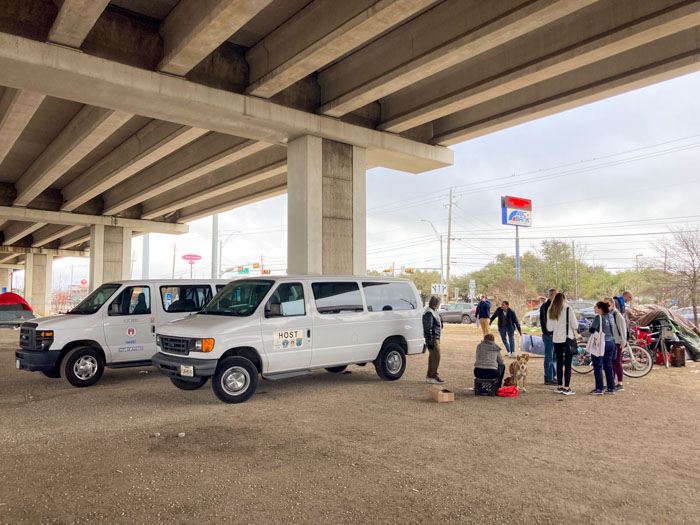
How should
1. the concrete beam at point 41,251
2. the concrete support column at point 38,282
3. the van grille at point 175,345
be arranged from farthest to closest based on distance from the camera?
the concrete support column at point 38,282
the concrete beam at point 41,251
the van grille at point 175,345

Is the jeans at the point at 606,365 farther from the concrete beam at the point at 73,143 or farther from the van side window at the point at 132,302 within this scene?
the concrete beam at the point at 73,143

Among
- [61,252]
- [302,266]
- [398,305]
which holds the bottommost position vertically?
[398,305]

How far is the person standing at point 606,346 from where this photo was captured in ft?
30.0

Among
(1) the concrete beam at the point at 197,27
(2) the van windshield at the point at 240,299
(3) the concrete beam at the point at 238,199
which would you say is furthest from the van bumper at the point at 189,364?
(3) the concrete beam at the point at 238,199

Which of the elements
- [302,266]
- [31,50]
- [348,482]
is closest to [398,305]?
[302,266]

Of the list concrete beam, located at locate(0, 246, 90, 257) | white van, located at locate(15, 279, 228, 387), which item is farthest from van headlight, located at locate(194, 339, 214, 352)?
concrete beam, located at locate(0, 246, 90, 257)

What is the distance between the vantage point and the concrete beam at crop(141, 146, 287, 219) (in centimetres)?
1891

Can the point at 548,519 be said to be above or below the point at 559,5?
below

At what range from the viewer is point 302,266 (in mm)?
13781

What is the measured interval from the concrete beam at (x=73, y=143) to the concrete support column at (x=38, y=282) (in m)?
30.9

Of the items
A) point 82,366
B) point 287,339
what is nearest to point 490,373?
point 287,339

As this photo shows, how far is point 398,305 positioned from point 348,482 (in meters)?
6.00

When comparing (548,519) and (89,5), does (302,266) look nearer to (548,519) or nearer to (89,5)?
(89,5)

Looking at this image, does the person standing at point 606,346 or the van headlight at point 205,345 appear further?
the person standing at point 606,346
